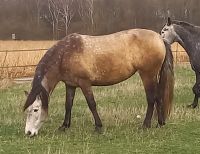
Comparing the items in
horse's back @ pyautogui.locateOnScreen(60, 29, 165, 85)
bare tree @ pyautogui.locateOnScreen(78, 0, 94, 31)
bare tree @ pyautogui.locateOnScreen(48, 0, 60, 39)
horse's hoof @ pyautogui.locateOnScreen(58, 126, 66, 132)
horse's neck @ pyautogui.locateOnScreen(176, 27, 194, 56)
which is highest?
horse's back @ pyautogui.locateOnScreen(60, 29, 165, 85)

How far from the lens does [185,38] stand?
1116cm

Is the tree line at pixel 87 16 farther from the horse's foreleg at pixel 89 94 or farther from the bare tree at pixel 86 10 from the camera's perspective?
the horse's foreleg at pixel 89 94

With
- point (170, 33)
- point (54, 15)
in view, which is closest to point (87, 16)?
point (54, 15)

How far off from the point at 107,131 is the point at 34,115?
4.50 ft

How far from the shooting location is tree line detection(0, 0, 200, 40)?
47.0 meters

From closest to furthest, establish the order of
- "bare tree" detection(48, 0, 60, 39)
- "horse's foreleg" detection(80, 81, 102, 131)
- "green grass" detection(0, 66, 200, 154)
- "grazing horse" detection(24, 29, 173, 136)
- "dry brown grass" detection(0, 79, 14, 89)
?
"green grass" detection(0, 66, 200, 154)
"grazing horse" detection(24, 29, 173, 136)
"horse's foreleg" detection(80, 81, 102, 131)
"dry brown grass" detection(0, 79, 14, 89)
"bare tree" detection(48, 0, 60, 39)

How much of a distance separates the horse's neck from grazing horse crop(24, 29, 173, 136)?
244 centimetres

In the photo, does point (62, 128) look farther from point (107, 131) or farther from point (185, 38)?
point (185, 38)

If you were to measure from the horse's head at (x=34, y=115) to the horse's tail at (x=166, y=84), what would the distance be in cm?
234

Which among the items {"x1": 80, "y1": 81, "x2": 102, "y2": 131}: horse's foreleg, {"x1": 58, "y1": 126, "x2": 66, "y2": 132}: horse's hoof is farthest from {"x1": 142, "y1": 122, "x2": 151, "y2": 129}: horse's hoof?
{"x1": 58, "y1": 126, "x2": 66, "y2": 132}: horse's hoof

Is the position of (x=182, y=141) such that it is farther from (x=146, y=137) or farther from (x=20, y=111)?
(x=20, y=111)

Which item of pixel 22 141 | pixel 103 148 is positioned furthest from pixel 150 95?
pixel 22 141

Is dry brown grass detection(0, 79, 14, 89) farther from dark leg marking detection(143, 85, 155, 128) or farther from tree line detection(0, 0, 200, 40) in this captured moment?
tree line detection(0, 0, 200, 40)

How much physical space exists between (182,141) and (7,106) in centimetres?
531
